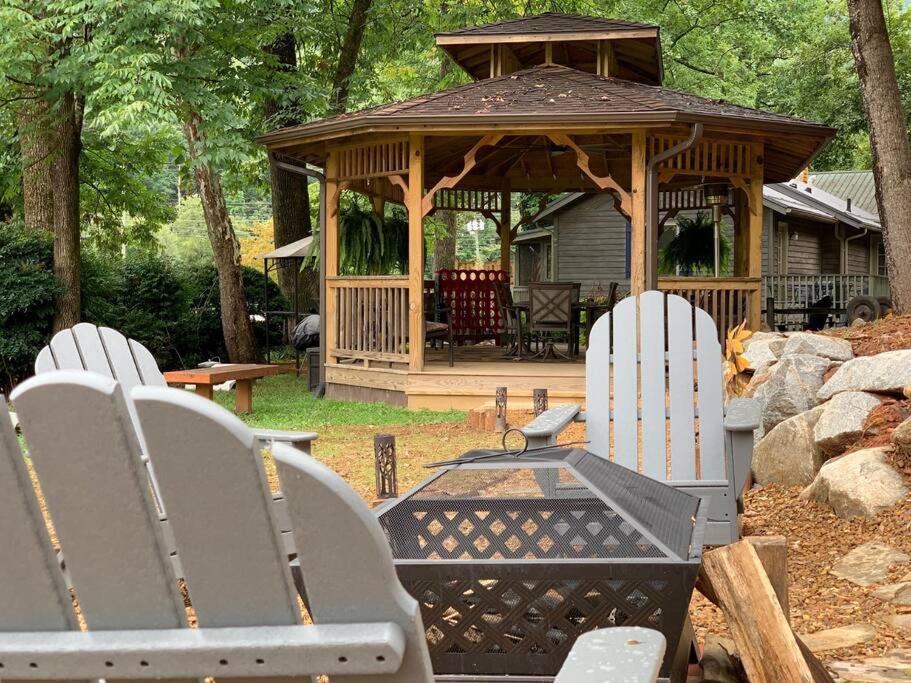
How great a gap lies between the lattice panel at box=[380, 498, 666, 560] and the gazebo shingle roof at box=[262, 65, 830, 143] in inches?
325

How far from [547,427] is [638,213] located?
291 inches

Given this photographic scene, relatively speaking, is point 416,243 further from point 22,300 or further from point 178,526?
point 178,526

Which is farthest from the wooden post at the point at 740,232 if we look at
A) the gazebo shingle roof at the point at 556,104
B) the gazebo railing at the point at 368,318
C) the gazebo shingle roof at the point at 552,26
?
the gazebo railing at the point at 368,318

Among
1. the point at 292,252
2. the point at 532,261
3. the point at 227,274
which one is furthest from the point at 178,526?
the point at 532,261

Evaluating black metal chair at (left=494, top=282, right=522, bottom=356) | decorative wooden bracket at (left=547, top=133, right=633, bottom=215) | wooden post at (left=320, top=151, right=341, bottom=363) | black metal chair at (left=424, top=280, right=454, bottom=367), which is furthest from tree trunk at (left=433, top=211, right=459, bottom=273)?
decorative wooden bracket at (left=547, top=133, right=633, bottom=215)

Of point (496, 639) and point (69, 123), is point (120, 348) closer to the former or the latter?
point (496, 639)

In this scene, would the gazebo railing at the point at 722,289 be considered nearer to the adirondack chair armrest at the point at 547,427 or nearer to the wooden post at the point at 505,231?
the wooden post at the point at 505,231

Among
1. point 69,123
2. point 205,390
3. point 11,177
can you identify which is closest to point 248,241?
point 11,177

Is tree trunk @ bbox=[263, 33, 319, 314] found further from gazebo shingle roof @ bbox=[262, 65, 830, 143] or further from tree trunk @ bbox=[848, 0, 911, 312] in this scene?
tree trunk @ bbox=[848, 0, 911, 312]

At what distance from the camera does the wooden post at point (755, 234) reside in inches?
464

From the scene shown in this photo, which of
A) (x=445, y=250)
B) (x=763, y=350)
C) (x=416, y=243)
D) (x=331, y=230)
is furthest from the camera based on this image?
(x=445, y=250)

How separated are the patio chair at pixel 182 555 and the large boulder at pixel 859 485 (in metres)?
4.45

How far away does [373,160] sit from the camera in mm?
12102

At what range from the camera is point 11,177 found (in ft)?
51.5
